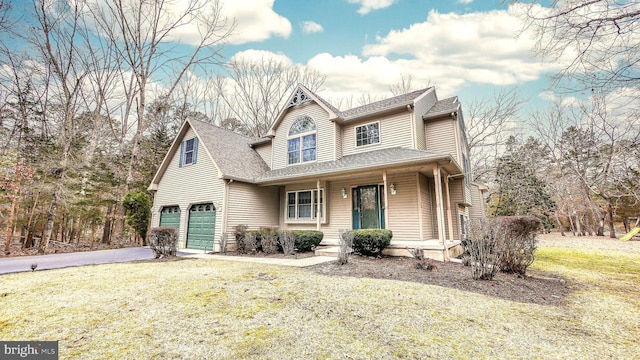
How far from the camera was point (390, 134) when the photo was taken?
1122 centimetres

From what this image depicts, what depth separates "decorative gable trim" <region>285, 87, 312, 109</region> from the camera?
13062 mm

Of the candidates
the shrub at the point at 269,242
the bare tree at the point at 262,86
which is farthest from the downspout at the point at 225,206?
the bare tree at the point at 262,86

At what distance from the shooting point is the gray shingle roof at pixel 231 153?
1160cm

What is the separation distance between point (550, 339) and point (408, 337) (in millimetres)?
1637

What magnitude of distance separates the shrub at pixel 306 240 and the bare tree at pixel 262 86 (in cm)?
1671

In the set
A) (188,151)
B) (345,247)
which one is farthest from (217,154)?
(345,247)

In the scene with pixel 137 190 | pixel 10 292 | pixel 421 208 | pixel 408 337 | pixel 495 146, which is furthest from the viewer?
pixel 495 146

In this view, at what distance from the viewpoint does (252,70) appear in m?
24.8

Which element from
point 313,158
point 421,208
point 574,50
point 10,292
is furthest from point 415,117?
point 10,292

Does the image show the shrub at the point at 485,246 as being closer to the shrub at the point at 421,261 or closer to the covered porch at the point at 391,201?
the shrub at the point at 421,261

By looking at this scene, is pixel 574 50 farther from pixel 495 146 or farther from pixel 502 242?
pixel 495 146

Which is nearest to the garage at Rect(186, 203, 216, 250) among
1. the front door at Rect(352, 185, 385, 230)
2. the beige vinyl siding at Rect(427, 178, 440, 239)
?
the front door at Rect(352, 185, 385, 230)

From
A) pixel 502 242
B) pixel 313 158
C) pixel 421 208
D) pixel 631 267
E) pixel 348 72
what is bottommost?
pixel 631 267

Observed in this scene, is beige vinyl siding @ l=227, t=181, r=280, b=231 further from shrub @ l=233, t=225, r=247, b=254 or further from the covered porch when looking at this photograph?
the covered porch
